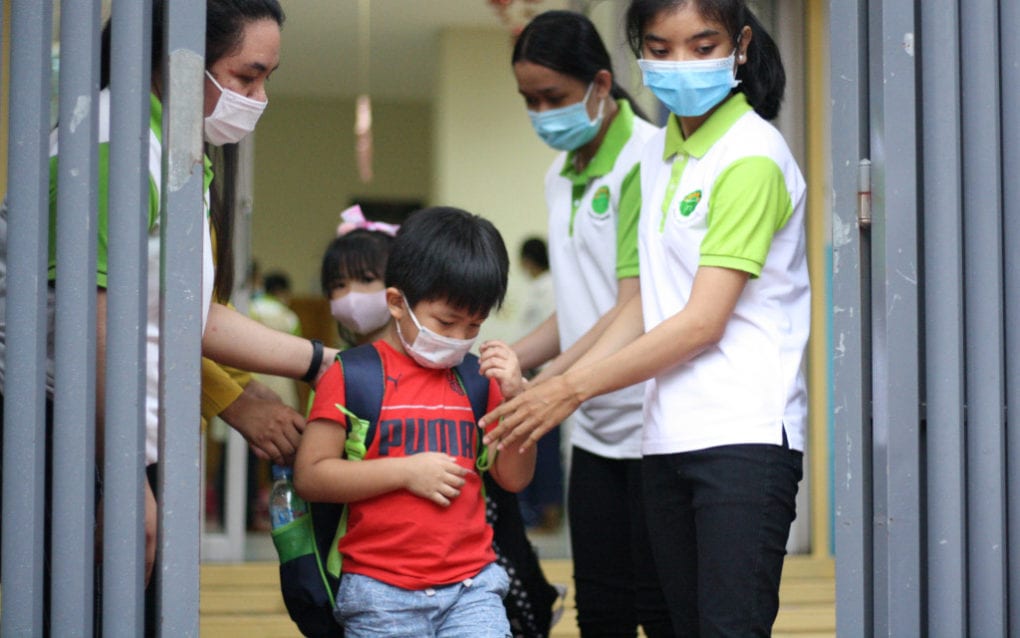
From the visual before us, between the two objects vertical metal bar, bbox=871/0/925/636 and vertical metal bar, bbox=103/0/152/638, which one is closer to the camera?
vertical metal bar, bbox=103/0/152/638

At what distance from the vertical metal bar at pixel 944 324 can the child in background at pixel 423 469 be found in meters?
0.77

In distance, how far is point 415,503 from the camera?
7.88 ft

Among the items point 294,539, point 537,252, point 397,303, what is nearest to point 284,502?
point 294,539

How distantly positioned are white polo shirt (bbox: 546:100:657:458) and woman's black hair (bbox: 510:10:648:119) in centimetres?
16

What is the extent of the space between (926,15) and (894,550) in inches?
34.6

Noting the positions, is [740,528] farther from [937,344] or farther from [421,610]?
[421,610]

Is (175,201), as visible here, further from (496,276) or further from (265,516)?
(265,516)

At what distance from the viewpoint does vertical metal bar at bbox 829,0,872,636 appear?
2.04 metres

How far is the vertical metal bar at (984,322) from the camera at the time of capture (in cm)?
202

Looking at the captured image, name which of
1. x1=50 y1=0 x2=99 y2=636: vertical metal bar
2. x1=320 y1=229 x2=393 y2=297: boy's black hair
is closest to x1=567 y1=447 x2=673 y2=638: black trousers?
x1=320 y1=229 x2=393 y2=297: boy's black hair

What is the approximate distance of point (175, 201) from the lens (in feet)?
6.38

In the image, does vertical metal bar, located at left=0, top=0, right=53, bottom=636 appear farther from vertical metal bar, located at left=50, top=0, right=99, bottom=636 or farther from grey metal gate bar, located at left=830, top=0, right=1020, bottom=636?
grey metal gate bar, located at left=830, top=0, right=1020, bottom=636

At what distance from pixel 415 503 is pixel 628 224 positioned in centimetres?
85

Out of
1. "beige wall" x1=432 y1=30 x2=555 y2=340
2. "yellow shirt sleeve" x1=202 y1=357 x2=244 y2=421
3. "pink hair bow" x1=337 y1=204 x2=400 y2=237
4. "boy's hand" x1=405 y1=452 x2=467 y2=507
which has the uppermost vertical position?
"beige wall" x1=432 y1=30 x2=555 y2=340
